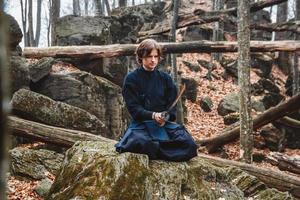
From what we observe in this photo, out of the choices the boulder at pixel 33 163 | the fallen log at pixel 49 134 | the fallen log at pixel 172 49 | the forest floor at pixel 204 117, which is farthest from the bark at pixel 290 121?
the boulder at pixel 33 163

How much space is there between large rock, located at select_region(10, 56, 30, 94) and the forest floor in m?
3.99

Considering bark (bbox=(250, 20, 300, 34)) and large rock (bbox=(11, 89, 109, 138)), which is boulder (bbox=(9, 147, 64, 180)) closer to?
large rock (bbox=(11, 89, 109, 138))

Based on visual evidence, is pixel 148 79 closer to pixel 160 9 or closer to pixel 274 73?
pixel 160 9

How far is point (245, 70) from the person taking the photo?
8.99m

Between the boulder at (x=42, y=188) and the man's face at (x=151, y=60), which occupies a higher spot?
the man's face at (x=151, y=60)

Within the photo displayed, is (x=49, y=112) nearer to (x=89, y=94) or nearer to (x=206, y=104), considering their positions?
(x=89, y=94)

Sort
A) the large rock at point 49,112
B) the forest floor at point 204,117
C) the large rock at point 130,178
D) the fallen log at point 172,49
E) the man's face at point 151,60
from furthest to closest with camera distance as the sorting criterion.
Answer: the fallen log at point 172,49 < the large rock at point 49,112 < the forest floor at point 204,117 < the man's face at point 151,60 < the large rock at point 130,178

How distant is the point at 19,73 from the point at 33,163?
3790mm

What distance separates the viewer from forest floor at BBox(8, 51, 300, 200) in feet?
20.1

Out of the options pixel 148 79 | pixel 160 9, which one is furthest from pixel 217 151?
pixel 160 9

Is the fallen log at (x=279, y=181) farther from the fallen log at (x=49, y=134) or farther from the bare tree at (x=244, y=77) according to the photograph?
the fallen log at (x=49, y=134)

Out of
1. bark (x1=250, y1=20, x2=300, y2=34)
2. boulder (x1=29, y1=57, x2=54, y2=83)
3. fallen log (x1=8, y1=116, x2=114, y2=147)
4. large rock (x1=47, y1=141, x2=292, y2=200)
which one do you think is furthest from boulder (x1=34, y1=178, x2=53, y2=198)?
bark (x1=250, y1=20, x2=300, y2=34)

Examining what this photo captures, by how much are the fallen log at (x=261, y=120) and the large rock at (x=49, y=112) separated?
11.2 feet

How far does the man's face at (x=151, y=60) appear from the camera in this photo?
4520 millimetres
